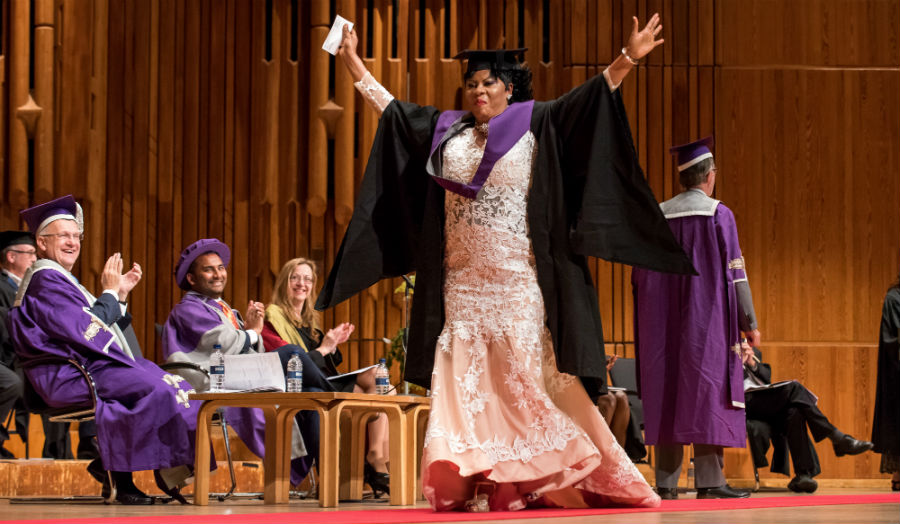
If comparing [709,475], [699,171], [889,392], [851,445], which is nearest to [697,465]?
[709,475]

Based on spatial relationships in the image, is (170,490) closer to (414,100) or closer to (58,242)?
(58,242)

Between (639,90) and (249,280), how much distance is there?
2.97 metres

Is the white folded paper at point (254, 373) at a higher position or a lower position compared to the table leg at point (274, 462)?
higher

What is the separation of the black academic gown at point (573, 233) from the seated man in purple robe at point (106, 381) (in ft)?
4.17

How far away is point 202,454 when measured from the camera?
15.2ft

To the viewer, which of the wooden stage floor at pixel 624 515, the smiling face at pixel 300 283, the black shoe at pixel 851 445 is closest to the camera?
the wooden stage floor at pixel 624 515

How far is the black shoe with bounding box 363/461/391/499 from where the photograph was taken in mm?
5523

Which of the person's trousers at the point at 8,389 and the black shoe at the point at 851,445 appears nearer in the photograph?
the person's trousers at the point at 8,389

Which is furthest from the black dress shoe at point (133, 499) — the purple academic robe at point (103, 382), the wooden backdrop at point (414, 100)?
the wooden backdrop at point (414, 100)

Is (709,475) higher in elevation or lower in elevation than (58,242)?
lower

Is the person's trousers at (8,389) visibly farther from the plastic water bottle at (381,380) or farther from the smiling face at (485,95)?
the smiling face at (485,95)

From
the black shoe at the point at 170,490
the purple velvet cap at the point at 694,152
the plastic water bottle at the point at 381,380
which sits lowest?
the black shoe at the point at 170,490

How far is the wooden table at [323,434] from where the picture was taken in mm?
4348

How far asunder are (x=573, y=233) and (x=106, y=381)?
2164 millimetres
